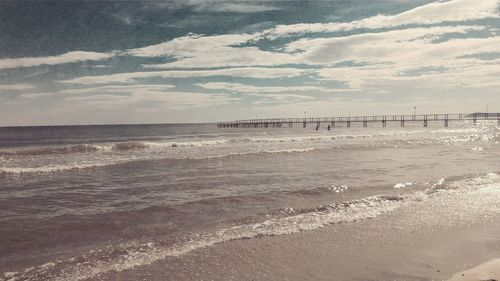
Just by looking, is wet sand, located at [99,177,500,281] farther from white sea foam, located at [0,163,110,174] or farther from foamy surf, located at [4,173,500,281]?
white sea foam, located at [0,163,110,174]

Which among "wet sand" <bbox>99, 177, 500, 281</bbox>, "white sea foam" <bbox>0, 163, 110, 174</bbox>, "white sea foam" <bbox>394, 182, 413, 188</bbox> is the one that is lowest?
"wet sand" <bbox>99, 177, 500, 281</bbox>

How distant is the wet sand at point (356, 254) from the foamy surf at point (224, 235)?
281 mm

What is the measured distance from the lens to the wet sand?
17.9 ft

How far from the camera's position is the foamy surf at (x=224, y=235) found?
5633 millimetres

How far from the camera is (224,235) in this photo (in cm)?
730

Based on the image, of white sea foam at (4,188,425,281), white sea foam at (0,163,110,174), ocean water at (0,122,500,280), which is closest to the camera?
white sea foam at (4,188,425,281)

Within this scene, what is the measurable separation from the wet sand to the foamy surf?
A: 0.92ft

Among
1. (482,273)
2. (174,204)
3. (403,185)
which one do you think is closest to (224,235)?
(174,204)

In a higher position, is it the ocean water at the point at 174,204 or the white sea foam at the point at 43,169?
the white sea foam at the point at 43,169

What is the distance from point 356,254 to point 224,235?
8.17ft

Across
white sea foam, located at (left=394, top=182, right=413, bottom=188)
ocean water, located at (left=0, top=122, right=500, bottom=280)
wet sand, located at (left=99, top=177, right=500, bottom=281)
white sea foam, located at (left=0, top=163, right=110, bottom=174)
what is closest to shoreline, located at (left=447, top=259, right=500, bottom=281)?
wet sand, located at (left=99, top=177, right=500, bottom=281)

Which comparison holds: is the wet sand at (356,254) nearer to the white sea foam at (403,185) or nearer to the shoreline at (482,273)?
the shoreline at (482,273)

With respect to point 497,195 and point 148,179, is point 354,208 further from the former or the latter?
point 148,179

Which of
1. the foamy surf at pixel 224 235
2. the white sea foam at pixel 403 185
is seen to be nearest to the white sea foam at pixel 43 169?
the foamy surf at pixel 224 235
